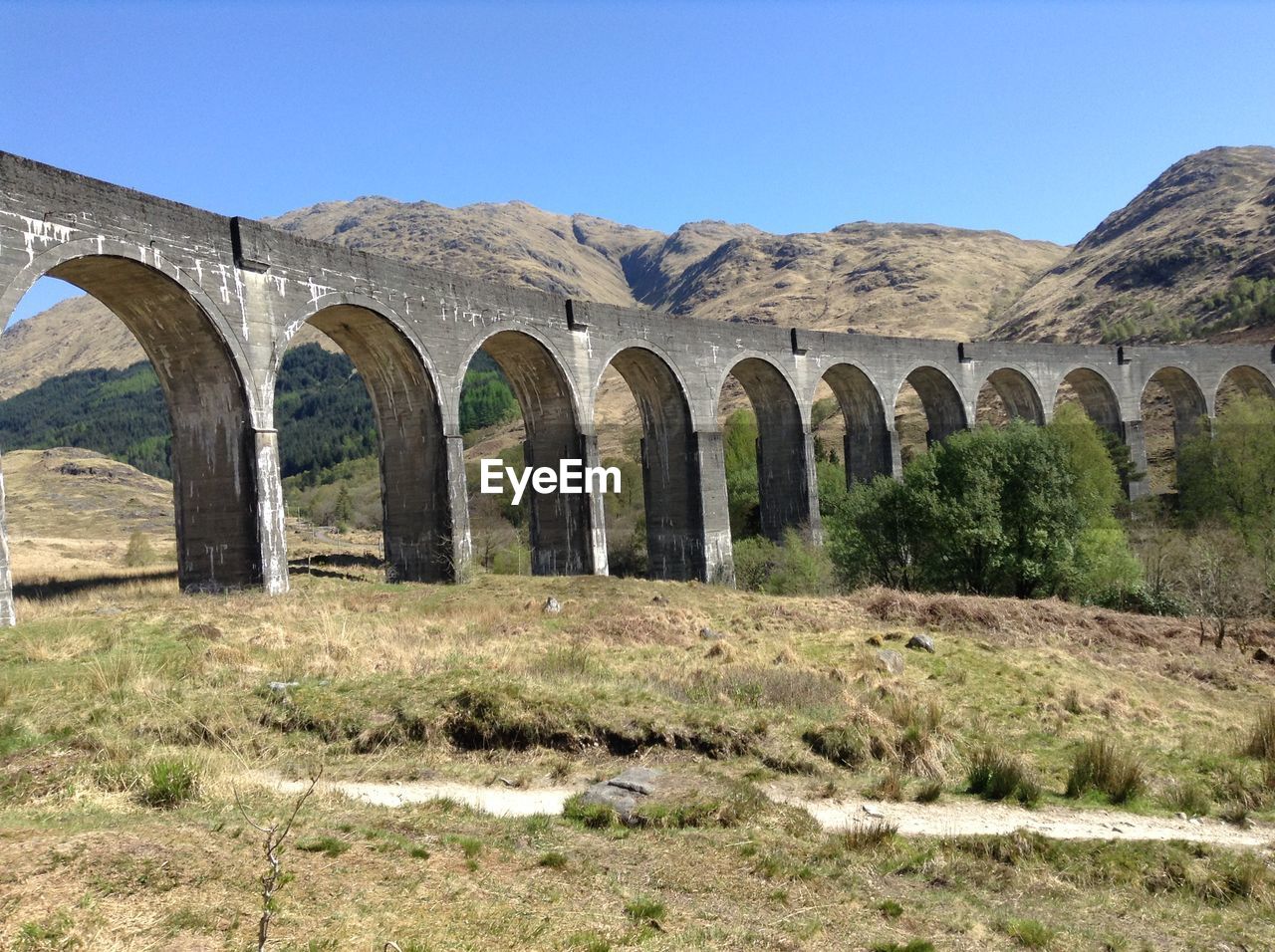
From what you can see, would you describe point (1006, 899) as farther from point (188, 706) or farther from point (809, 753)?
point (188, 706)

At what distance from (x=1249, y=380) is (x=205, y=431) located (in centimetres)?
4487

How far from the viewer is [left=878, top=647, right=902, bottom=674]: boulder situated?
1397 cm

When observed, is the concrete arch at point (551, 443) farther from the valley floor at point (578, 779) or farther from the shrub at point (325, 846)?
the shrub at point (325, 846)

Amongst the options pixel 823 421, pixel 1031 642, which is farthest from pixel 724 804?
pixel 823 421

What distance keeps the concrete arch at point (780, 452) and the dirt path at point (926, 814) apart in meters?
20.9

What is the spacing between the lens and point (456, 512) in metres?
20.4

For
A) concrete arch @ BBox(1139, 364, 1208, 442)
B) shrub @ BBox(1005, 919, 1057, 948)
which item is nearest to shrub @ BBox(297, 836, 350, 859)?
shrub @ BBox(1005, 919, 1057, 948)

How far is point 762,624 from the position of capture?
17.3 metres

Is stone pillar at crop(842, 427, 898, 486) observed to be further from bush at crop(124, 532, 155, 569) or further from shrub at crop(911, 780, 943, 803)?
shrub at crop(911, 780, 943, 803)

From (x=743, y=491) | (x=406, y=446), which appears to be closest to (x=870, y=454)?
(x=743, y=491)

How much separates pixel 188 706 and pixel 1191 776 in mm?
10042

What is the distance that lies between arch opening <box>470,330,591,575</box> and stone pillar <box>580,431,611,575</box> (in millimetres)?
25

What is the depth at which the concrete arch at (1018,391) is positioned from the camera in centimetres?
3556

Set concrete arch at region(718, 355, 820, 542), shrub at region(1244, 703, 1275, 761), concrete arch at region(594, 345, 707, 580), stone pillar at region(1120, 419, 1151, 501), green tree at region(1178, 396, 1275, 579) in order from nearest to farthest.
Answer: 1. shrub at region(1244, 703, 1275, 761)
2. concrete arch at region(594, 345, 707, 580)
3. green tree at region(1178, 396, 1275, 579)
4. concrete arch at region(718, 355, 820, 542)
5. stone pillar at region(1120, 419, 1151, 501)
